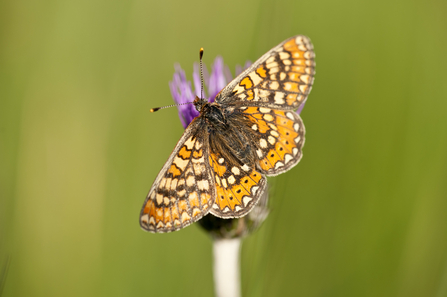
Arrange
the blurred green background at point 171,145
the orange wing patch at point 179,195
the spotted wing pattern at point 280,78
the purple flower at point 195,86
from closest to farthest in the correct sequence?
the orange wing patch at point 179,195
the spotted wing pattern at point 280,78
the purple flower at point 195,86
the blurred green background at point 171,145

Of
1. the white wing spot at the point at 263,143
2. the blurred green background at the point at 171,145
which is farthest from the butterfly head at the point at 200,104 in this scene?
the blurred green background at the point at 171,145

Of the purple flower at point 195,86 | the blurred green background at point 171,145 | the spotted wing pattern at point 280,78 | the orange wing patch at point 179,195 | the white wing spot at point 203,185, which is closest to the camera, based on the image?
the orange wing patch at point 179,195

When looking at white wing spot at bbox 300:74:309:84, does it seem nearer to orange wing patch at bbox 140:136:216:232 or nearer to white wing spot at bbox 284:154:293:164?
white wing spot at bbox 284:154:293:164

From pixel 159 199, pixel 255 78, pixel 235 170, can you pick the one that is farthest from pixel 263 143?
pixel 159 199

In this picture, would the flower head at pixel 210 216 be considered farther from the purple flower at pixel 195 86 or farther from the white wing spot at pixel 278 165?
the white wing spot at pixel 278 165

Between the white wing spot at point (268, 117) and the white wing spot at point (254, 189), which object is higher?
the white wing spot at point (268, 117)
